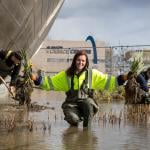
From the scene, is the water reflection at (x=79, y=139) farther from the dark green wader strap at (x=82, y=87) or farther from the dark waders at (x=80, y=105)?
the dark green wader strap at (x=82, y=87)

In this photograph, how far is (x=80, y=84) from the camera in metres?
8.34

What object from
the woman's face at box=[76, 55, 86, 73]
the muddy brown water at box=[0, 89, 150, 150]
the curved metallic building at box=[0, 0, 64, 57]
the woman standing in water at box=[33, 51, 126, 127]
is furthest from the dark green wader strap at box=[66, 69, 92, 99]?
the curved metallic building at box=[0, 0, 64, 57]

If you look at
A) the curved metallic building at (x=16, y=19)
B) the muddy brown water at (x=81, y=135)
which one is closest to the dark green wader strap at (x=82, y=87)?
the muddy brown water at (x=81, y=135)

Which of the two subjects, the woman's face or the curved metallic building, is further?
the curved metallic building

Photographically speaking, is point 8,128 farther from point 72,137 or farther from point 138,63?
point 138,63

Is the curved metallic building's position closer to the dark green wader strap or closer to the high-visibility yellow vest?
the high-visibility yellow vest

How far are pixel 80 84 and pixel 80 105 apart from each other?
15.1 inches

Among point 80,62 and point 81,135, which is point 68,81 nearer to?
point 80,62

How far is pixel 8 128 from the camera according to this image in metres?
8.12

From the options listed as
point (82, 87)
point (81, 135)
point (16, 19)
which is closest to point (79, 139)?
point (81, 135)

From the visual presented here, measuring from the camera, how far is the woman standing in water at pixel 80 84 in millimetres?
8211

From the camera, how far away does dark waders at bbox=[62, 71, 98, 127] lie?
Result: 8398 mm

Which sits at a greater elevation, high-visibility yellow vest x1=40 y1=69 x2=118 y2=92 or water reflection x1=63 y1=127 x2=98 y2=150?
high-visibility yellow vest x1=40 y1=69 x2=118 y2=92

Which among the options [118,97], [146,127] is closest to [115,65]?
[118,97]
